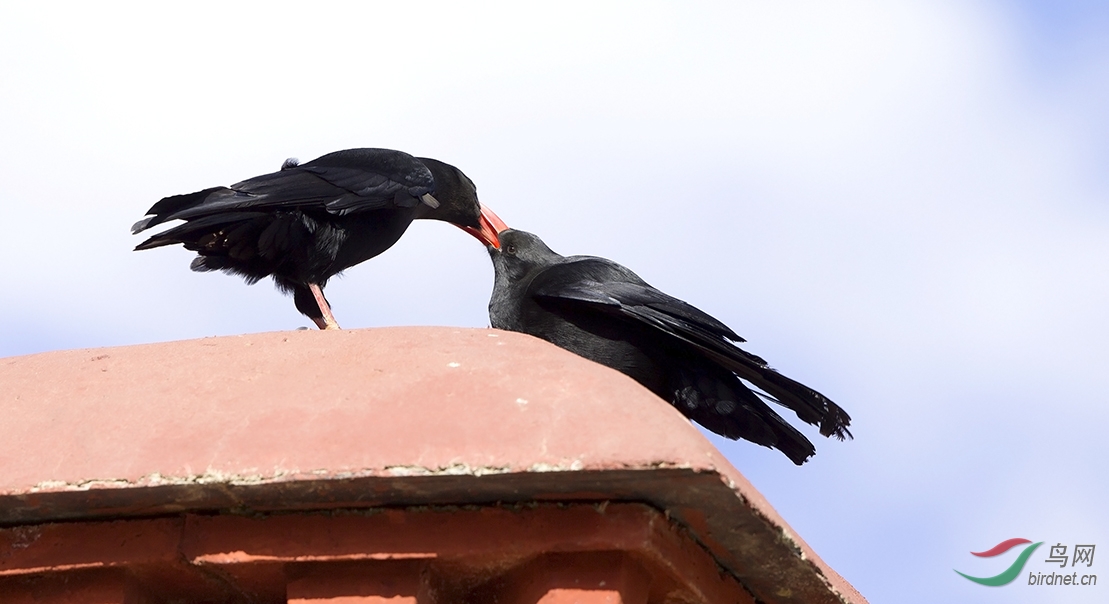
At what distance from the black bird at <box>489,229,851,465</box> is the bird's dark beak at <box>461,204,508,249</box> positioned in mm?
1028

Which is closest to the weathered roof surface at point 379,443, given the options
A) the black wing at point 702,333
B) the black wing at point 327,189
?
the black wing at point 702,333

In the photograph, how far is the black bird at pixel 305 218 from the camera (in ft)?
13.7

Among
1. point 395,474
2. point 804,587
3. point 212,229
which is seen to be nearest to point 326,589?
point 395,474

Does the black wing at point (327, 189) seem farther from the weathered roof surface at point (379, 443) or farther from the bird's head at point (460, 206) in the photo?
the weathered roof surface at point (379, 443)

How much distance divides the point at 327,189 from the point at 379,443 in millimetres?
2751

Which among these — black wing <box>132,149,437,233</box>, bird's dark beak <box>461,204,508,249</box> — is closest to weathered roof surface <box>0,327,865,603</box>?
black wing <box>132,149,437,233</box>

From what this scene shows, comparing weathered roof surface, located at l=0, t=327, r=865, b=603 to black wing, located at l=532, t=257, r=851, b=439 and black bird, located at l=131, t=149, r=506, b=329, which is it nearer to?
black wing, located at l=532, t=257, r=851, b=439

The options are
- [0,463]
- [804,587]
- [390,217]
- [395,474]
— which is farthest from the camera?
[390,217]

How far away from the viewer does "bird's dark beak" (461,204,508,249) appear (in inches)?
205

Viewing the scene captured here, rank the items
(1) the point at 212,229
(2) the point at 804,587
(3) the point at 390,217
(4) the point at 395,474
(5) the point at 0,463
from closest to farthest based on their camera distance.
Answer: (4) the point at 395,474 < (5) the point at 0,463 < (2) the point at 804,587 < (1) the point at 212,229 < (3) the point at 390,217

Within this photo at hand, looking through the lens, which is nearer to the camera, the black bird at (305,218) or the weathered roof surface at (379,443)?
the weathered roof surface at (379,443)

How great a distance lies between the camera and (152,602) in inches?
79.5

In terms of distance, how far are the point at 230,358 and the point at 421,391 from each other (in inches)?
15.7

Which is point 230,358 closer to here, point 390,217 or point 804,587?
point 804,587
